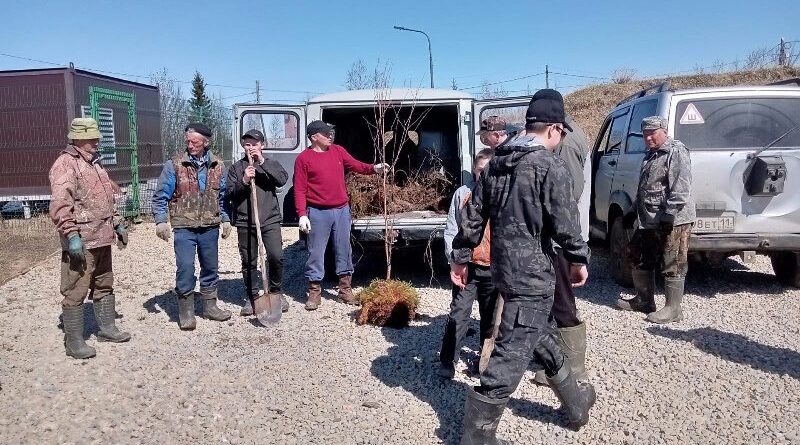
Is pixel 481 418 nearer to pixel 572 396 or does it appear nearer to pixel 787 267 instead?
pixel 572 396

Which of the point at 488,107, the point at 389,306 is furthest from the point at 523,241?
the point at 488,107

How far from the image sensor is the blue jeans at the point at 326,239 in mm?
6043

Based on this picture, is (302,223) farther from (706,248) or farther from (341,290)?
(706,248)

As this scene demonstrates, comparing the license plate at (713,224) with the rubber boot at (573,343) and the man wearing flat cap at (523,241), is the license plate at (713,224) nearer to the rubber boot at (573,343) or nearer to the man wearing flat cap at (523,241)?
the rubber boot at (573,343)

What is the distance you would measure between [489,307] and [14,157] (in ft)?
39.8

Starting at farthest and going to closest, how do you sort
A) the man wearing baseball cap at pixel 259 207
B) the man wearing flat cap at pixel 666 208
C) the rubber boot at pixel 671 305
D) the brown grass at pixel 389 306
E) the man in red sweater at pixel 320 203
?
1. the man in red sweater at pixel 320 203
2. the man wearing baseball cap at pixel 259 207
3. the brown grass at pixel 389 306
4. the rubber boot at pixel 671 305
5. the man wearing flat cap at pixel 666 208

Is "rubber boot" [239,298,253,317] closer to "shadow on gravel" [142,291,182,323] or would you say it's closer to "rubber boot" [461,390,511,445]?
"shadow on gravel" [142,291,182,323]

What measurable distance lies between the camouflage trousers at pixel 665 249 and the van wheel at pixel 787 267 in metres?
1.80

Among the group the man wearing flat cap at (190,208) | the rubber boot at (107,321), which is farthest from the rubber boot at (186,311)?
the rubber boot at (107,321)

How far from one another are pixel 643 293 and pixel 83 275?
478 cm

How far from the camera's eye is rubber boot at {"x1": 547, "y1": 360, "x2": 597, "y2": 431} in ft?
10.9

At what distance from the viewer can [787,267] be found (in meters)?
6.44

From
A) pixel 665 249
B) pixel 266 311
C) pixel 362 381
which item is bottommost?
pixel 362 381

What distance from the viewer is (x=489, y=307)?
409 cm
